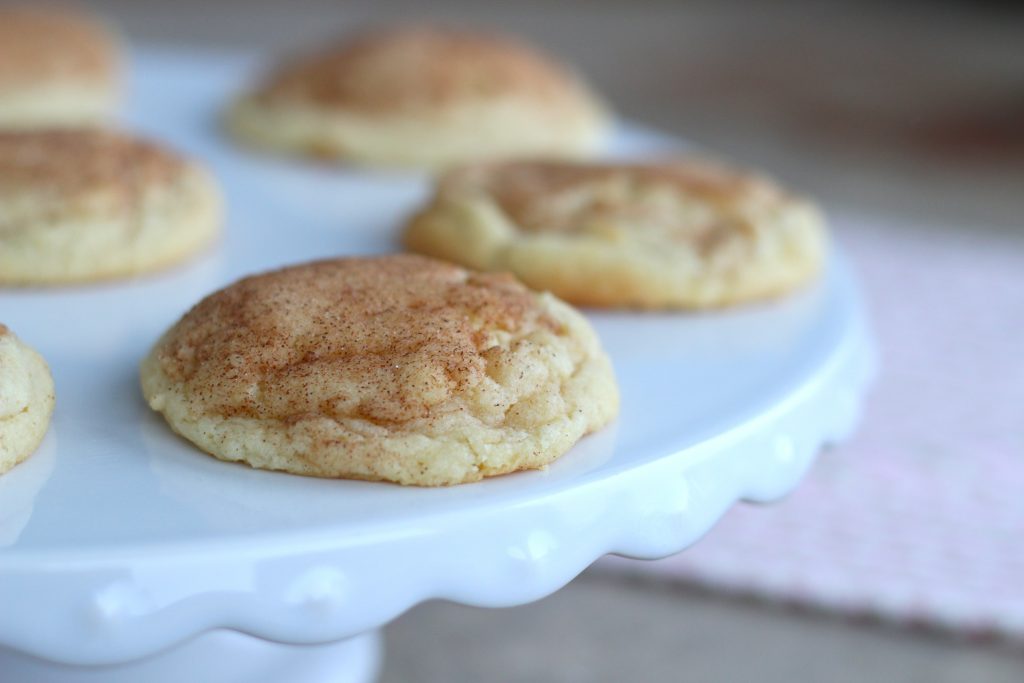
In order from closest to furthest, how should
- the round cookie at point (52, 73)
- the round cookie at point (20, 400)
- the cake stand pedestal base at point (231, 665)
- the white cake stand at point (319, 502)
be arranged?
the white cake stand at point (319, 502)
the round cookie at point (20, 400)
the cake stand pedestal base at point (231, 665)
the round cookie at point (52, 73)

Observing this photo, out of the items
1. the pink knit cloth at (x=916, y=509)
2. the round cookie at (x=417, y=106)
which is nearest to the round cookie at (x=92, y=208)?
the round cookie at (x=417, y=106)

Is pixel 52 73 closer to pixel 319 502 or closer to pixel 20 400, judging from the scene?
pixel 20 400

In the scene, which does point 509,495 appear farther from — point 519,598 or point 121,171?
point 121,171

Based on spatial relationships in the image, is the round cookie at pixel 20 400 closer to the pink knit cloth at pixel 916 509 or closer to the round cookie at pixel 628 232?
the round cookie at pixel 628 232

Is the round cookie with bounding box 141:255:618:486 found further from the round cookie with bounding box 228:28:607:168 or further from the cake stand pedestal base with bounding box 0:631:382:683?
the round cookie with bounding box 228:28:607:168

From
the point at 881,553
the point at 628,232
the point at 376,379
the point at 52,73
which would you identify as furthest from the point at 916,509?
the point at 52,73

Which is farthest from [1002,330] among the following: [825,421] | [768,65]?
[768,65]
